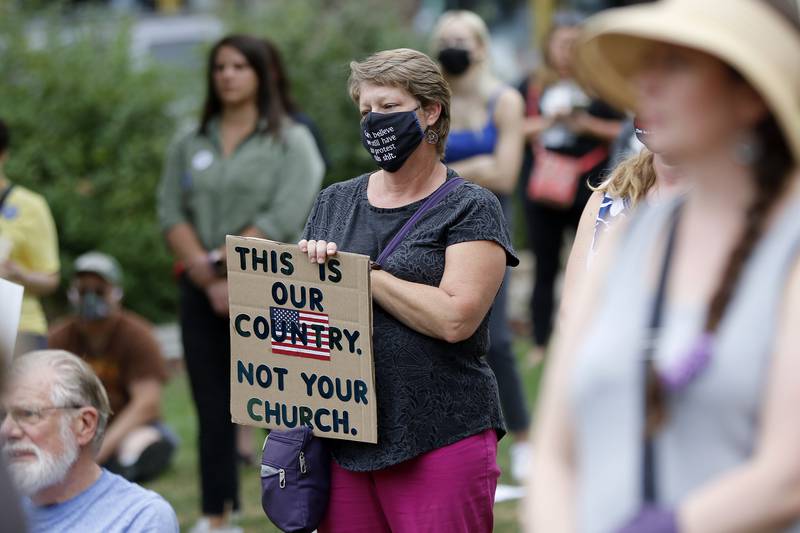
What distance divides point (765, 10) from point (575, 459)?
766 mm

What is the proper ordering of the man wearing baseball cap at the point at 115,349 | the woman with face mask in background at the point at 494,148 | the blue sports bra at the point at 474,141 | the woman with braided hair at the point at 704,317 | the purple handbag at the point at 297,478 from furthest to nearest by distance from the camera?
the man wearing baseball cap at the point at 115,349 → the blue sports bra at the point at 474,141 → the woman with face mask in background at the point at 494,148 → the purple handbag at the point at 297,478 → the woman with braided hair at the point at 704,317

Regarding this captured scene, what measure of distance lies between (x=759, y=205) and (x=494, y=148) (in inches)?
186

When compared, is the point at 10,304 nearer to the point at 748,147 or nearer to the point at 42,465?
the point at 42,465

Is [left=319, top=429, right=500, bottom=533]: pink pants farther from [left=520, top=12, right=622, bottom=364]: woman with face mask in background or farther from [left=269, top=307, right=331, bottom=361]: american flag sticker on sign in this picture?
[left=520, top=12, right=622, bottom=364]: woman with face mask in background

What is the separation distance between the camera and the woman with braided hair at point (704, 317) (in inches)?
77.9

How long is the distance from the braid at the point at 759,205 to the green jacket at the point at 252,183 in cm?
408

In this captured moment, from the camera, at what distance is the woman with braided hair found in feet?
6.49

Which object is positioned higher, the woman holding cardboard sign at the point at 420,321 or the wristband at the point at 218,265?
the wristband at the point at 218,265

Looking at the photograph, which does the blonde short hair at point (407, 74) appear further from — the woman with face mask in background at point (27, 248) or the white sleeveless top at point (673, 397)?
the woman with face mask in background at point (27, 248)

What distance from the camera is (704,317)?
2049mm

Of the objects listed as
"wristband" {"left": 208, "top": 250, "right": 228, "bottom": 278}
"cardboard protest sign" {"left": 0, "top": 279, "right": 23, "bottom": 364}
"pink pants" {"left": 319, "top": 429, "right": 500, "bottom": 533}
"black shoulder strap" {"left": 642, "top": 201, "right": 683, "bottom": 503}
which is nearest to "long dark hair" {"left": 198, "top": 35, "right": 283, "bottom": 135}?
"wristband" {"left": 208, "top": 250, "right": 228, "bottom": 278}

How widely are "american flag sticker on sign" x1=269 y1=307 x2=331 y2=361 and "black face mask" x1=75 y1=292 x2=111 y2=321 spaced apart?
3797 millimetres

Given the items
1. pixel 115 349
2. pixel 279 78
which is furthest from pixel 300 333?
pixel 115 349

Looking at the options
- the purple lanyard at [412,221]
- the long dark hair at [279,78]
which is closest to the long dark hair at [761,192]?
the purple lanyard at [412,221]
